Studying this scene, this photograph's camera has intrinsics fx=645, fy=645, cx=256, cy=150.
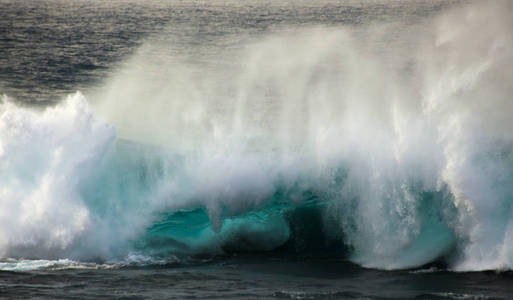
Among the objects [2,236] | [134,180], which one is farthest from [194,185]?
[2,236]

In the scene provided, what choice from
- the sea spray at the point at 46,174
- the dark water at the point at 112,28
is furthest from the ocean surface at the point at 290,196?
the dark water at the point at 112,28

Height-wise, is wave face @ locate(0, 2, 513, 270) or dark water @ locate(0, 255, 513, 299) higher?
wave face @ locate(0, 2, 513, 270)

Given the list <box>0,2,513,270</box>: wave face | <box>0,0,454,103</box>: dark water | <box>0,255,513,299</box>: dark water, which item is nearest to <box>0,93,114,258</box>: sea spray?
<box>0,2,513,270</box>: wave face

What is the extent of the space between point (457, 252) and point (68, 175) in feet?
33.9

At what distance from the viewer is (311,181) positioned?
18609 mm

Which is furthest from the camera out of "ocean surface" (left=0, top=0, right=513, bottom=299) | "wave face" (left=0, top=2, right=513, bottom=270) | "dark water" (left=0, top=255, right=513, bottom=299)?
"wave face" (left=0, top=2, right=513, bottom=270)

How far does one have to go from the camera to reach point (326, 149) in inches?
749

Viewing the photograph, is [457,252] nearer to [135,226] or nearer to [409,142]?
[409,142]

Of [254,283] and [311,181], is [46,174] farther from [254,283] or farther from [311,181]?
[311,181]

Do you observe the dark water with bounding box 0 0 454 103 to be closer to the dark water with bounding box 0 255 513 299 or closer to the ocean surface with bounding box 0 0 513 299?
the ocean surface with bounding box 0 0 513 299

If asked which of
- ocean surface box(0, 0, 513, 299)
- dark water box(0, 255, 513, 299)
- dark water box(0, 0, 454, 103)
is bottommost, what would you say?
dark water box(0, 255, 513, 299)

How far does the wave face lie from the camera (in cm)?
1605

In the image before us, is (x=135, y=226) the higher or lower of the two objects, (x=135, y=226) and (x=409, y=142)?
the lower

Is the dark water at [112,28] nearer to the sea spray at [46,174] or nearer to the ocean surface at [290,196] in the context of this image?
the sea spray at [46,174]
